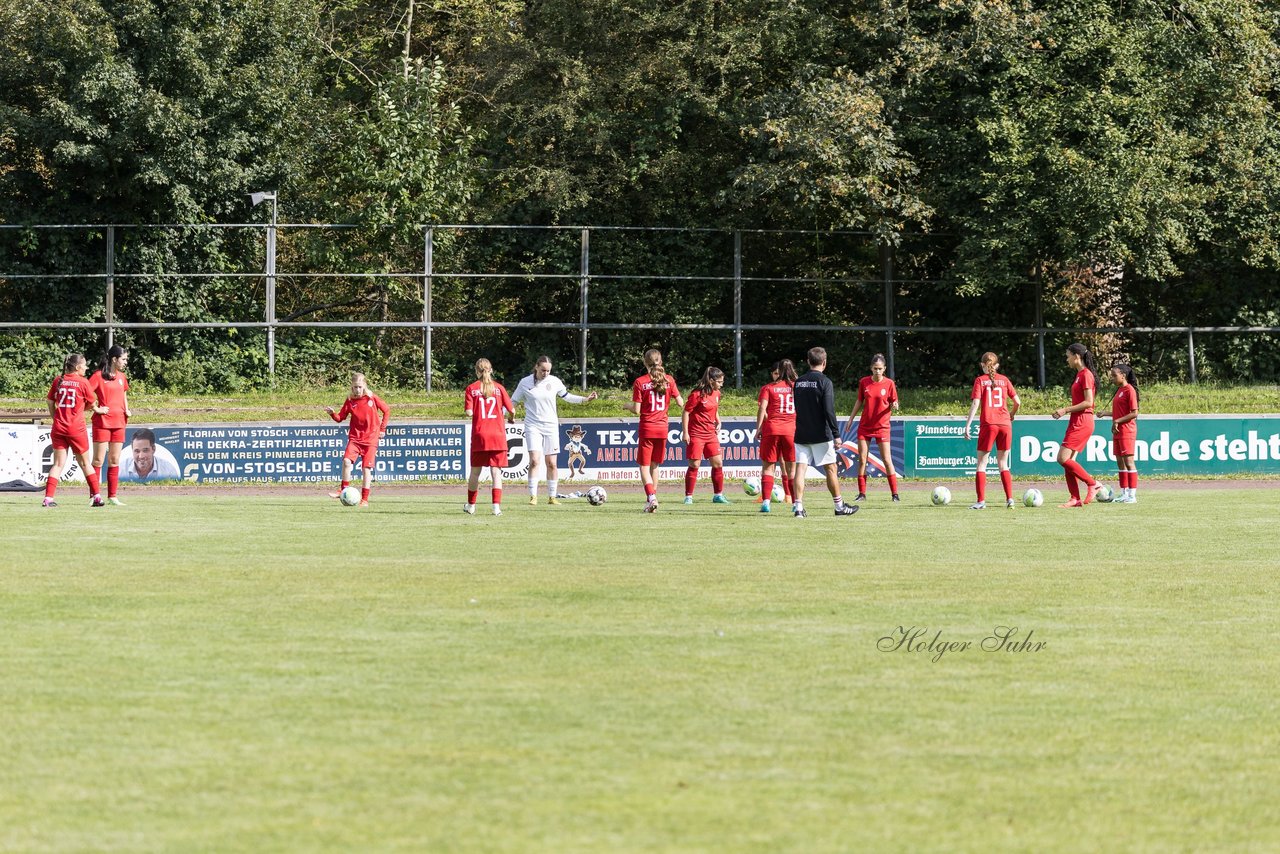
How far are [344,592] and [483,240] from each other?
26.3 metres

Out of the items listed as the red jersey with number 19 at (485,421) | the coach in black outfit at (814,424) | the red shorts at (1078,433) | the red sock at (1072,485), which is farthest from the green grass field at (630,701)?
the red shorts at (1078,433)

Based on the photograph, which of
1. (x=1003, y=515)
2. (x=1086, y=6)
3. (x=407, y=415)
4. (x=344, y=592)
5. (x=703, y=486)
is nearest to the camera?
(x=344, y=592)

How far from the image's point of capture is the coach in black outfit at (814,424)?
19.8m

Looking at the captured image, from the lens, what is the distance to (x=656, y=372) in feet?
73.2

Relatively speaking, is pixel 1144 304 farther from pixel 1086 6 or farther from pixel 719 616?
pixel 719 616

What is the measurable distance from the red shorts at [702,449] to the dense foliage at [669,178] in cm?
1236

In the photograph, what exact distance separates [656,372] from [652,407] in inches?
23.3

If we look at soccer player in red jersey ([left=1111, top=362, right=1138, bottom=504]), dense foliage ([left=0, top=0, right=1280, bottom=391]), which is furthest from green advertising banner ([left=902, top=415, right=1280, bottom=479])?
soccer player in red jersey ([left=1111, top=362, right=1138, bottom=504])

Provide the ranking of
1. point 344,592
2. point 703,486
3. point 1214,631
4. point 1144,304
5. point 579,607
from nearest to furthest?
point 1214,631
point 579,607
point 344,592
point 703,486
point 1144,304

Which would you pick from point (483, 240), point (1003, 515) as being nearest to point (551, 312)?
point (483, 240)

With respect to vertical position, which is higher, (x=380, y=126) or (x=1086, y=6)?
(x=1086, y=6)

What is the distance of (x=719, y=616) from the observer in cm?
1075

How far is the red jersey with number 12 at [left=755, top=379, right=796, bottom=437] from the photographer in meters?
20.2

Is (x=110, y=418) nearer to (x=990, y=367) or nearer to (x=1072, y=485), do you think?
(x=990, y=367)
